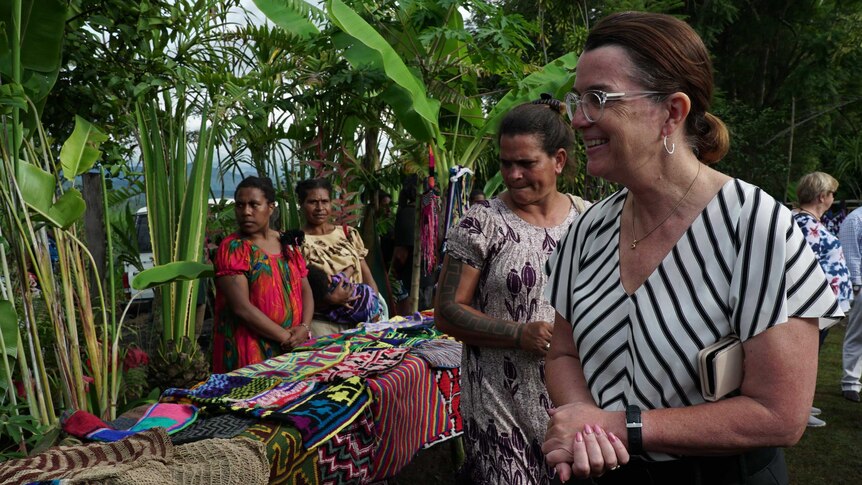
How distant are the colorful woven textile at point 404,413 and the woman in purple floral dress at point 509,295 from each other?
0.53 meters

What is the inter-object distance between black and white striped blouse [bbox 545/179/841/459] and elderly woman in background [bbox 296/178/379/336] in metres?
3.48

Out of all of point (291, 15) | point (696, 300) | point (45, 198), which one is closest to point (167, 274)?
point (45, 198)

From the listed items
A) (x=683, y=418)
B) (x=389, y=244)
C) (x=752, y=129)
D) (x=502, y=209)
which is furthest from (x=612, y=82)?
(x=752, y=129)

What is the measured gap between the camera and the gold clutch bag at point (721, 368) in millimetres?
1412

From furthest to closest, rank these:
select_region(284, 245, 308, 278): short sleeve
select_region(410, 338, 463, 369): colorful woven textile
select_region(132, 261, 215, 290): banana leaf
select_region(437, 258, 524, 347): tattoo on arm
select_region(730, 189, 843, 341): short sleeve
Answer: select_region(284, 245, 308, 278): short sleeve → select_region(410, 338, 463, 369): colorful woven textile → select_region(132, 261, 215, 290): banana leaf → select_region(437, 258, 524, 347): tattoo on arm → select_region(730, 189, 843, 341): short sleeve

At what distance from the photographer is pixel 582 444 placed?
1425mm

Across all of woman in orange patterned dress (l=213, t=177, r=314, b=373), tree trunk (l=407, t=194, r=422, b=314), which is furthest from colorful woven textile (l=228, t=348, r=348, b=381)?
tree trunk (l=407, t=194, r=422, b=314)

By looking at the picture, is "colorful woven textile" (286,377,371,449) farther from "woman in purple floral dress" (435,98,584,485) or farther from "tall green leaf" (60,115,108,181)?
"tall green leaf" (60,115,108,181)

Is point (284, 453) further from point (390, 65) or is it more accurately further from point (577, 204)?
point (390, 65)

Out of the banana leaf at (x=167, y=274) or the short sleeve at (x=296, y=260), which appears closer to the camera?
the banana leaf at (x=167, y=274)

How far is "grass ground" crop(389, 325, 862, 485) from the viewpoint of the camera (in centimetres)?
496

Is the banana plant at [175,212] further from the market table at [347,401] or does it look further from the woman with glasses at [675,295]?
the woman with glasses at [675,295]

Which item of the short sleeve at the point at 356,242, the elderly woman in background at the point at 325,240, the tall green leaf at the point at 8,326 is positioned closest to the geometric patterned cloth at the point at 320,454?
the tall green leaf at the point at 8,326

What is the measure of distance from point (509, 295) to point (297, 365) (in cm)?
116
